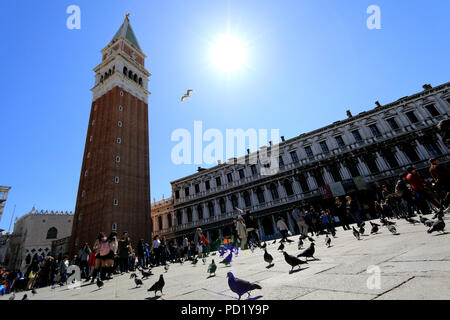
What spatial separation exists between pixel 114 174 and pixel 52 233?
31656 mm

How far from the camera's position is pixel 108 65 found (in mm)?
33031

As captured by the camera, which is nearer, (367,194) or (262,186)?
(367,194)

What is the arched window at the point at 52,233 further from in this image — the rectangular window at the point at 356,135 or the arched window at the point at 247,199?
the rectangular window at the point at 356,135

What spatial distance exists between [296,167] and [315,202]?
4.48 metres

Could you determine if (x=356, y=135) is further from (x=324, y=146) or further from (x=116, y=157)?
(x=116, y=157)

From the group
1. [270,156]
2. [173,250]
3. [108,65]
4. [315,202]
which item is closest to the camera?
[173,250]

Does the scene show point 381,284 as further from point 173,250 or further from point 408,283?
point 173,250

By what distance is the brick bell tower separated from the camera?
22781mm

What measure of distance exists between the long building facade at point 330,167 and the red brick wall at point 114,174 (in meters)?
6.72

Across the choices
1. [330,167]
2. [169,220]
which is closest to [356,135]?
[330,167]

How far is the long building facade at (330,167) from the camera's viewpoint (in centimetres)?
2061

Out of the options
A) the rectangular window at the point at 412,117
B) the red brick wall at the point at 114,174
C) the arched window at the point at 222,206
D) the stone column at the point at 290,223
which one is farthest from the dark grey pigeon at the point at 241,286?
the rectangular window at the point at 412,117
